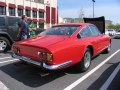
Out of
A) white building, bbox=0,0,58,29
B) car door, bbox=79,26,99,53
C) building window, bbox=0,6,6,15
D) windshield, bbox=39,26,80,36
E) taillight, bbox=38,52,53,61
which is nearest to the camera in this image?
taillight, bbox=38,52,53,61

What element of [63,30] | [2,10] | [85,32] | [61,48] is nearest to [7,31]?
[63,30]

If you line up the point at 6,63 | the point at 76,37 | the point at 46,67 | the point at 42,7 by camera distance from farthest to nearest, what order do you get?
the point at 42,7 < the point at 6,63 < the point at 76,37 < the point at 46,67

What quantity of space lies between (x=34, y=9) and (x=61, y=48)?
4470cm

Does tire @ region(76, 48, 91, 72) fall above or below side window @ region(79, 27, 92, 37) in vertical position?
below

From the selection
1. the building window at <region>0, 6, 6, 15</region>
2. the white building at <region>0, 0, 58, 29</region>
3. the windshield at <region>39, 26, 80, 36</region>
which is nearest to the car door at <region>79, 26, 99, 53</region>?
the windshield at <region>39, 26, 80, 36</region>

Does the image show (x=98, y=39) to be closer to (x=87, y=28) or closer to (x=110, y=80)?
(x=87, y=28)

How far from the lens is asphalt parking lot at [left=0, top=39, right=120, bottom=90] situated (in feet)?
17.7

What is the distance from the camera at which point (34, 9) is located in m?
49.3

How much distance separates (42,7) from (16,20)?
42242mm

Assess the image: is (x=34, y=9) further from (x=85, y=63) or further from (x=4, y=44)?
(x=85, y=63)

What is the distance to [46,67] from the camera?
5.36 m

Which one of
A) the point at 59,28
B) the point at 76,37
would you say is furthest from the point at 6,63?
the point at 76,37

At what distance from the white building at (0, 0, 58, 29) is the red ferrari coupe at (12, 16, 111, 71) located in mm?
34856

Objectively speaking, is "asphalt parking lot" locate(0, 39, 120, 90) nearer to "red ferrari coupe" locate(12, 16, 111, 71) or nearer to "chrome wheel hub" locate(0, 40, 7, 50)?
"red ferrari coupe" locate(12, 16, 111, 71)
